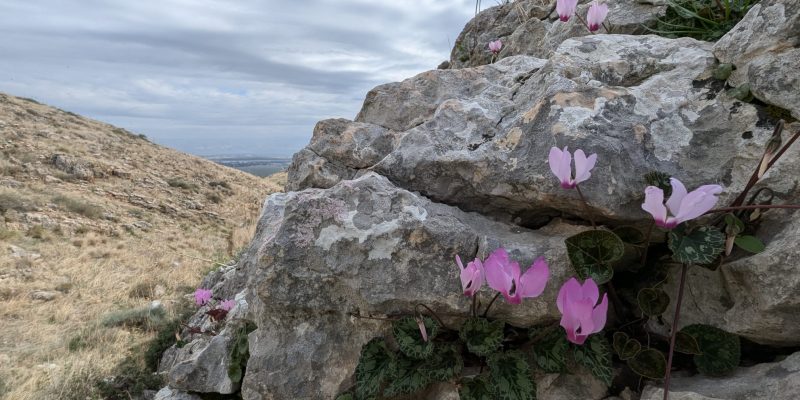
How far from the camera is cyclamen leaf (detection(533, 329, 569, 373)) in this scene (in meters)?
1.92

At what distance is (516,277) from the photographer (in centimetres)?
163

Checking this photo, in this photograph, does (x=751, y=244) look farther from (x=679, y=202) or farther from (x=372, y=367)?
(x=372, y=367)

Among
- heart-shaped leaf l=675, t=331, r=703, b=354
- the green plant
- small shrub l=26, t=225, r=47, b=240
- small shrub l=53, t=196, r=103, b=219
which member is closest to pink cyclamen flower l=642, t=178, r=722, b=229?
heart-shaped leaf l=675, t=331, r=703, b=354

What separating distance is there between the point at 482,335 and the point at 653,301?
2.15 feet

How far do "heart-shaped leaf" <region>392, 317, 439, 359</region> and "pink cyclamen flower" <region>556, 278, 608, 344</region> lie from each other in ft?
2.09

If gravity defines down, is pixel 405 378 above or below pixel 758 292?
below

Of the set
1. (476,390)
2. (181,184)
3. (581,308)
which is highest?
(581,308)

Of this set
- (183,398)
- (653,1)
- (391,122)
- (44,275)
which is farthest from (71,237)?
(653,1)

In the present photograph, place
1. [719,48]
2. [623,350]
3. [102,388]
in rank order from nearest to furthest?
[623,350], [719,48], [102,388]

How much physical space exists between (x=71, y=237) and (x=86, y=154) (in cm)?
851

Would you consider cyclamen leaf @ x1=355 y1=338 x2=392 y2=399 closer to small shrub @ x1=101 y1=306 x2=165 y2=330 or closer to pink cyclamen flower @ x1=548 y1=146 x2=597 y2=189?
pink cyclamen flower @ x1=548 y1=146 x2=597 y2=189

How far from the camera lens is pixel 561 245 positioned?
1.99m

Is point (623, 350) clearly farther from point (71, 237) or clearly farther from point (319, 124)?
point (71, 237)

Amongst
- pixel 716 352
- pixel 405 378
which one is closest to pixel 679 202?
pixel 716 352
